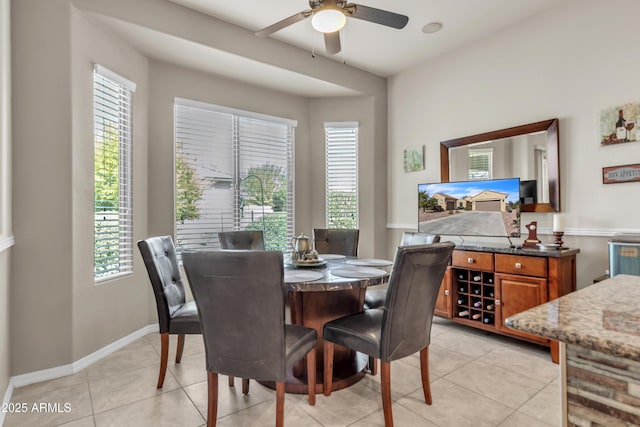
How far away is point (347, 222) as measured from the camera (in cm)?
472

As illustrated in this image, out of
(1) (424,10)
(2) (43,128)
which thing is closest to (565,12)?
(1) (424,10)

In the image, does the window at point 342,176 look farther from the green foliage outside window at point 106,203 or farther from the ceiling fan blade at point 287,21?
the green foliage outside window at point 106,203

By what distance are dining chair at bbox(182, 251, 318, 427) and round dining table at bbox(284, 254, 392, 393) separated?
1.25 feet

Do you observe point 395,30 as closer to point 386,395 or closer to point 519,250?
point 519,250

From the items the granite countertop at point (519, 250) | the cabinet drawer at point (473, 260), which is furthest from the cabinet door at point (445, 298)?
the granite countertop at point (519, 250)

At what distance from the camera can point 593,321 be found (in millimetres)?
809

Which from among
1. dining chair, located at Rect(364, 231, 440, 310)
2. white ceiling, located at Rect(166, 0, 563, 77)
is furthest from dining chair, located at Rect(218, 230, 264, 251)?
white ceiling, located at Rect(166, 0, 563, 77)

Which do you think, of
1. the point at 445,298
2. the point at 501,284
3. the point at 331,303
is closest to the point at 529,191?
the point at 501,284

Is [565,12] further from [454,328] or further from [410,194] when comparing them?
[454,328]

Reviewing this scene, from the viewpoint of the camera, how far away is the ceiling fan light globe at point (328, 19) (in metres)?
2.28

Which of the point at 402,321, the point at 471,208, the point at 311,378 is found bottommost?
the point at 311,378

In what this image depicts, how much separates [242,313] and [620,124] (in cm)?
329

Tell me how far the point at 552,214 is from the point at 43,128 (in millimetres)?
4305

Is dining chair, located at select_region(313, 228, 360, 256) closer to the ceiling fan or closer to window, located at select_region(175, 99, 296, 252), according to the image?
window, located at select_region(175, 99, 296, 252)
